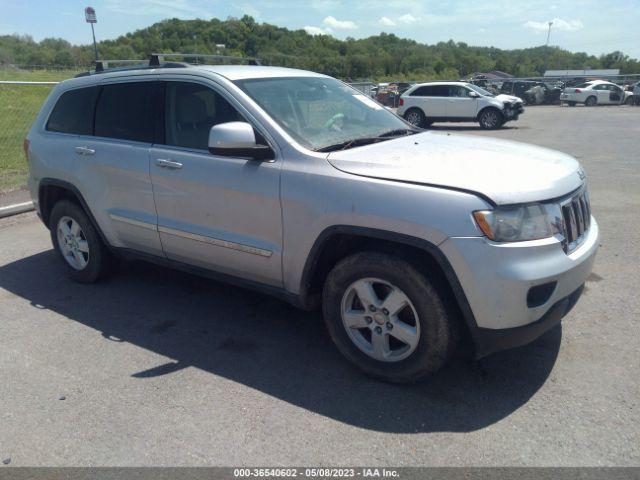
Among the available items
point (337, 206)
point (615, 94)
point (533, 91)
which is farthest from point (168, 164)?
point (533, 91)

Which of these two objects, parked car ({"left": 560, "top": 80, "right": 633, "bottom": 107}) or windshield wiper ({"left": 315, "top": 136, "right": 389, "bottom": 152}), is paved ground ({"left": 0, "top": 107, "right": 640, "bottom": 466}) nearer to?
windshield wiper ({"left": 315, "top": 136, "right": 389, "bottom": 152})

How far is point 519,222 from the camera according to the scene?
2834mm

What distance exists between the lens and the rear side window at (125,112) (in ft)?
14.2

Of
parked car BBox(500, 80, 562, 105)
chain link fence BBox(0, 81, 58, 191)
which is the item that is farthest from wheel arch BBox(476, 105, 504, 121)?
parked car BBox(500, 80, 562, 105)

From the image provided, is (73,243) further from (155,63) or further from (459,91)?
(459,91)

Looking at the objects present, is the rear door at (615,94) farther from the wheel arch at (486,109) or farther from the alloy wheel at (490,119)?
the wheel arch at (486,109)

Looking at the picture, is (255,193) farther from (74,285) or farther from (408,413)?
(74,285)

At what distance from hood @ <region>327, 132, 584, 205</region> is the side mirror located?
1.64ft

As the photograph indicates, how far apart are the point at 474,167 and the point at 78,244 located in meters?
3.63

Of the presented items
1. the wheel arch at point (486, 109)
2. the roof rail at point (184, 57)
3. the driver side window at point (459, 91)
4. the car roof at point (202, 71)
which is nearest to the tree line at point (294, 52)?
the roof rail at point (184, 57)

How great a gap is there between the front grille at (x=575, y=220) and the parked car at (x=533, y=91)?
35057 millimetres

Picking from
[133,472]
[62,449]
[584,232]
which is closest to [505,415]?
[584,232]

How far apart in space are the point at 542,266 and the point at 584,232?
74cm

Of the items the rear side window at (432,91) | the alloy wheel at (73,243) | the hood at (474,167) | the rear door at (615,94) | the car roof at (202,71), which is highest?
the car roof at (202,71)
